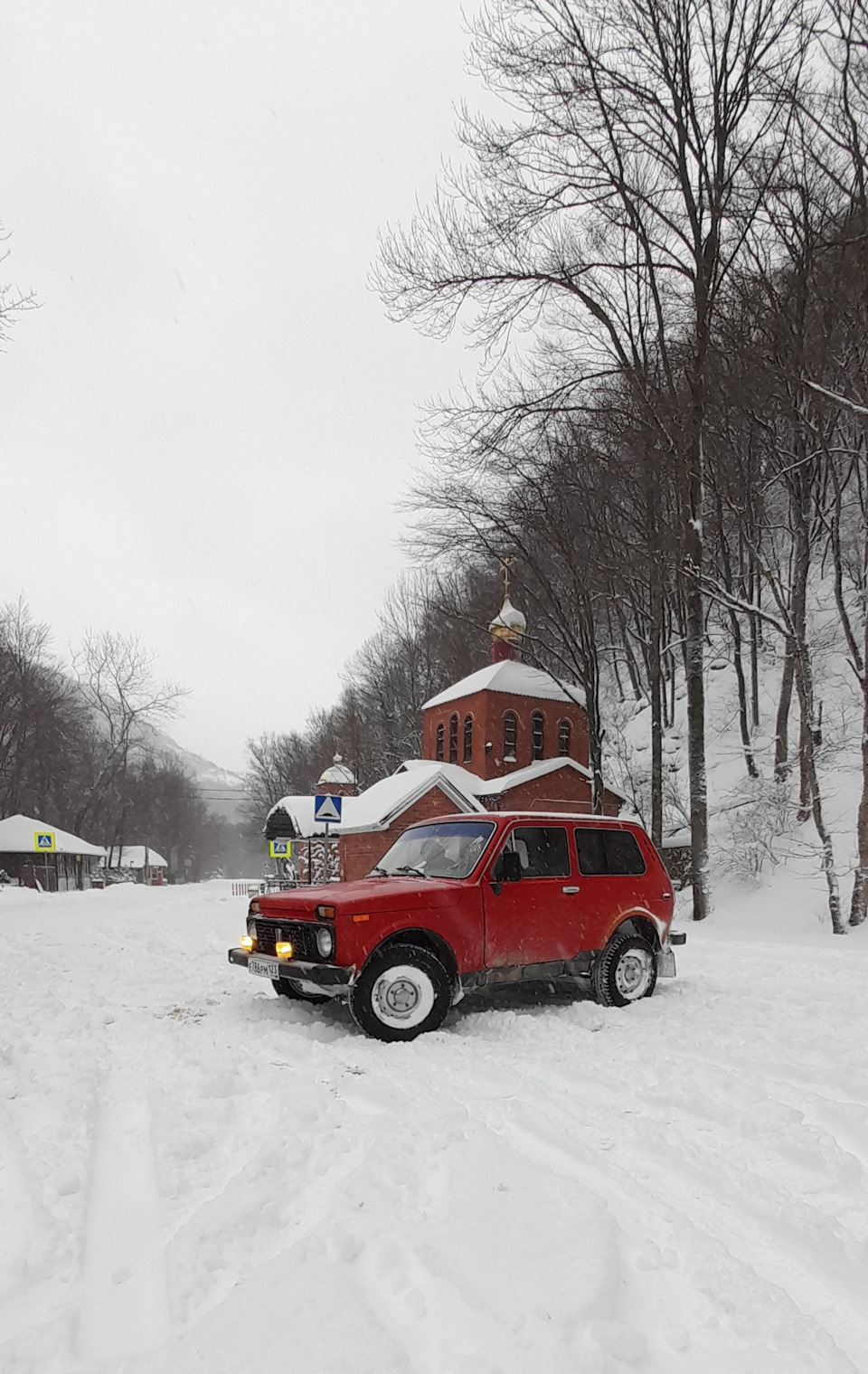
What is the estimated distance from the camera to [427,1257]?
10.2 ft

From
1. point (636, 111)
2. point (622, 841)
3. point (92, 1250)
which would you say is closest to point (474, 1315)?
point (92, 1250)

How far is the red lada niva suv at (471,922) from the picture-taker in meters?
6.86

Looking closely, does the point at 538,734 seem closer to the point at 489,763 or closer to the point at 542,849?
the point at 489,763

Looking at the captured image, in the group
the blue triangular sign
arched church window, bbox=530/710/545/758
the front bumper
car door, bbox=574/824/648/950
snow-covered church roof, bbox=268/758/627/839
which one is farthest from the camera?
arched church window, bbox=530/710/545/758

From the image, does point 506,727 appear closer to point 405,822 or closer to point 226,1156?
point 405,822

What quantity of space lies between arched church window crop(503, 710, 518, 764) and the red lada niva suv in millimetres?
26473

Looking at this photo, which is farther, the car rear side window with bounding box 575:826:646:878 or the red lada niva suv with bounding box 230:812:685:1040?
the car rear side window with bounding box 575:826:646:878

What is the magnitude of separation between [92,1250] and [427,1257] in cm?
133

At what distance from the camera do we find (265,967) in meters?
7.35

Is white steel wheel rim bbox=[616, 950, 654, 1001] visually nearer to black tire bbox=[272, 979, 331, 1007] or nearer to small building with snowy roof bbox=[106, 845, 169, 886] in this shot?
black tire bbox=[272, 979, 331, 1007]

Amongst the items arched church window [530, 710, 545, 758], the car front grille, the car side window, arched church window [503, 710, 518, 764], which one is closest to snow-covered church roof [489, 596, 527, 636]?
arched church window [503, 710, 518, 764]

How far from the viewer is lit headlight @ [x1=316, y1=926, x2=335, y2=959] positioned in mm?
6812

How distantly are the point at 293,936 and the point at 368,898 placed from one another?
0.82 m

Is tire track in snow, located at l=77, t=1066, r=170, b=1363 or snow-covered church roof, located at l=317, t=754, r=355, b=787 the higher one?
snow-covered church roof, located at l=317, t=754, r=355, b=787
